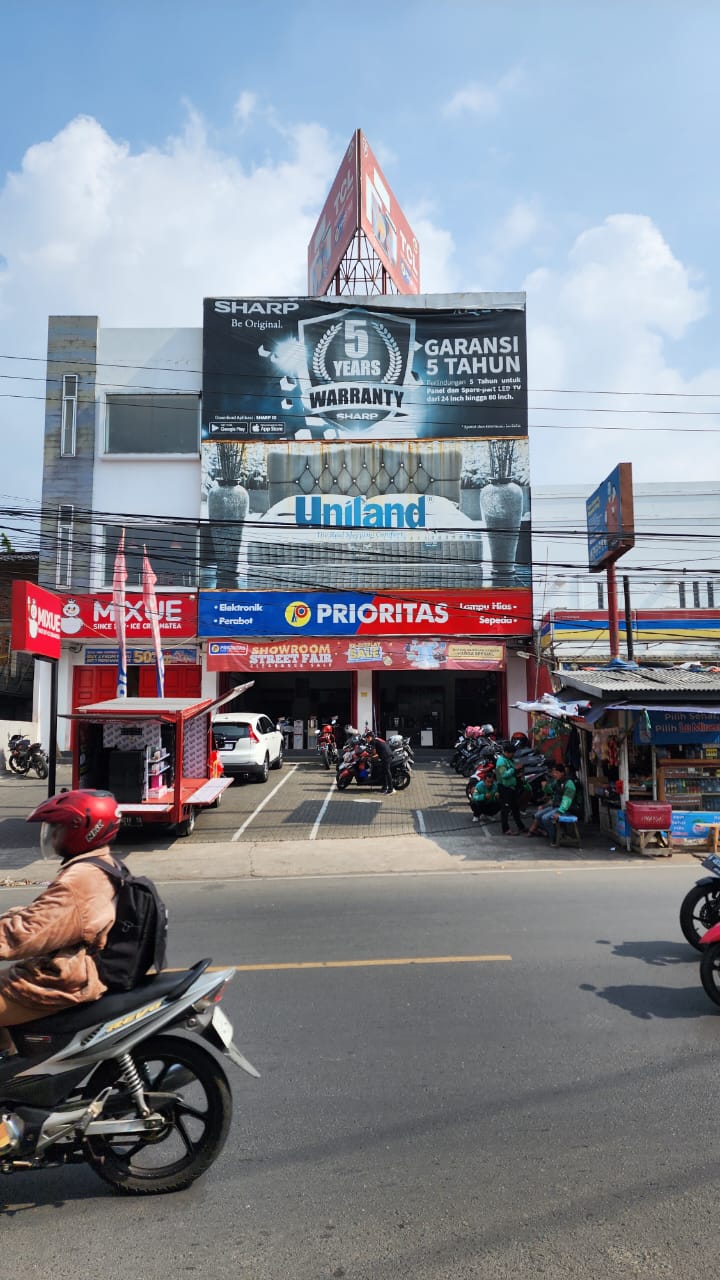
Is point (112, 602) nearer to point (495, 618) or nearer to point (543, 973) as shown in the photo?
point (495, 618)

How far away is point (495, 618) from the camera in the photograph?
26953mm

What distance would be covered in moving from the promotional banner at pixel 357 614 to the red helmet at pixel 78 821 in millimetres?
23460

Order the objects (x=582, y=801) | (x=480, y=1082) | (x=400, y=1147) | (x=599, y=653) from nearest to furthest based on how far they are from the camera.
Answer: (x=400, y=1147), (x=480, y=1082), (x=582, y=801), (x=599, y=653)

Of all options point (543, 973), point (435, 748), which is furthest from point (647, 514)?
point (543, 973)

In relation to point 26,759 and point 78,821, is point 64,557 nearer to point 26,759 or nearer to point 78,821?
point 26,759

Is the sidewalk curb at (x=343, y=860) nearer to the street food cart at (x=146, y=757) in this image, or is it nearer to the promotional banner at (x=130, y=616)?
the street food cart at (x=146, y=757)

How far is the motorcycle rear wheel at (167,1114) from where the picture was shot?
11.1 feet

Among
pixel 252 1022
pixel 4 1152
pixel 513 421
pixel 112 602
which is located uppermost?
pixel 513 421

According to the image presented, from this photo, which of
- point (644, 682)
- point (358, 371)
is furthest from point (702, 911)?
point (358, 371)

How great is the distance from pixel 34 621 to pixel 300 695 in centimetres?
1790

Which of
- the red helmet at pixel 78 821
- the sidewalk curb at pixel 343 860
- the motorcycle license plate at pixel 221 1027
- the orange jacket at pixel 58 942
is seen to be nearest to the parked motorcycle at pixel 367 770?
the sidewalk curb at pixel 343 860

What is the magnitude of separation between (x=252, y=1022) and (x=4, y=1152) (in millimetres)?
2290

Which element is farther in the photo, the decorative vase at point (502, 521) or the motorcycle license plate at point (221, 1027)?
the decorative vase at point (502, 521)

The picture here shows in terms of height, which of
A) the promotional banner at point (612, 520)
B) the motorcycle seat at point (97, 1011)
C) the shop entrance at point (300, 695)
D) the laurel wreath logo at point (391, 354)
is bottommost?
the motorcycle seat at point (97, 1011)
